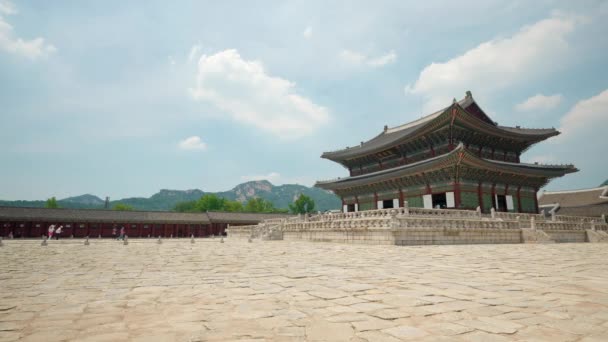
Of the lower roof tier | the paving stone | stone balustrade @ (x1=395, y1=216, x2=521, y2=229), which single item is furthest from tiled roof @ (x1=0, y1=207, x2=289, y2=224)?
the paving stone

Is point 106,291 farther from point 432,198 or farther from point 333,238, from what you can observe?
Answer: point 432,198

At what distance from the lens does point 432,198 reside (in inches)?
1017

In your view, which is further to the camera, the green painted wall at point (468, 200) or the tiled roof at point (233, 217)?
the tiled roof at point (233, 217)

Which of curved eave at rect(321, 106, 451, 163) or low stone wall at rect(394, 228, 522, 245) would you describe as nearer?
low stone wall at rect(394, 228, 522, 245)

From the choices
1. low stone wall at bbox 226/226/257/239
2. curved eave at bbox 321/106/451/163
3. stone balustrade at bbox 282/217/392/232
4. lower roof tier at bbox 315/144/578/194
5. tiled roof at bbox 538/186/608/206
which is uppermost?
curved eave at bbox 321/106/451/163

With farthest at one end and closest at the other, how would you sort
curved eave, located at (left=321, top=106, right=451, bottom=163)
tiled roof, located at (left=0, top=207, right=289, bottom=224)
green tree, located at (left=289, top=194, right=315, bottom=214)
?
1. green tree, located at (left=289, top=194, right=315, bottom=214)
2. tiled roof, located at (left=0, top=207, right=289, bottom=224)
3. curved eave, located at (left=321, top=106, right=451, bottom=163)

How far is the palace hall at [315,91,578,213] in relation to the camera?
24.2 metres

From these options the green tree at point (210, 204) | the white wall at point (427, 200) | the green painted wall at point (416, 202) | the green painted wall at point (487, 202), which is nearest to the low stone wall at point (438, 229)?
the green painted wall at point (487, 202)

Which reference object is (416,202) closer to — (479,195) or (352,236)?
(479,195)

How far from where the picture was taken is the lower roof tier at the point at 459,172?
76.0 ft

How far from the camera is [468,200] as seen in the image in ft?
79.7

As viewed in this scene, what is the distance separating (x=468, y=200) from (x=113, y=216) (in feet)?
128

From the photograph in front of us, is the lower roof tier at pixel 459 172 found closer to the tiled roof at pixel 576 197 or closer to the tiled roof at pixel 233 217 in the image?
the tiled roof at pixel 576 197

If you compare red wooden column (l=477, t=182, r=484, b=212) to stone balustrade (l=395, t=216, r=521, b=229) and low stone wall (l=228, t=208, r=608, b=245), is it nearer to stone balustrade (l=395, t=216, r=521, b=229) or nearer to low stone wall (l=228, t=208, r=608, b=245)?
low stone wall (l=228, t=208, r=608, b=245)
